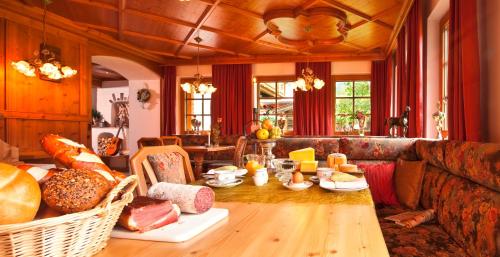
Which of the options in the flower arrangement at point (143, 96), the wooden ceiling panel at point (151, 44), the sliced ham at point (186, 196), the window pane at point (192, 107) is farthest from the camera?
the window pane at point (192, 107)

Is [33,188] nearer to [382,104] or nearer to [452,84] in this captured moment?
[452,84]

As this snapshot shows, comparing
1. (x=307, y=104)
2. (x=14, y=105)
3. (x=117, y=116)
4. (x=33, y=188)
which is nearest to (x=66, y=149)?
(x=33, y=188)

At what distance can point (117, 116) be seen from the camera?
11.1 metres

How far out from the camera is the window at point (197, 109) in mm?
8594

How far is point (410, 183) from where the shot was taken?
2783 mm

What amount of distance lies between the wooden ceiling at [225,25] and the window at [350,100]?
1.86 ft

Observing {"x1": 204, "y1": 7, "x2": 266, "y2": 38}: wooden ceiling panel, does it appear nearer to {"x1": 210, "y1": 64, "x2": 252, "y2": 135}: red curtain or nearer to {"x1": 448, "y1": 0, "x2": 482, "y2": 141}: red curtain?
{"x1": 210, "y1": 64, "x2": 252, "y2": 135}: red curtain

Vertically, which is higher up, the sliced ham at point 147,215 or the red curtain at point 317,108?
the red curtain at point 317,108

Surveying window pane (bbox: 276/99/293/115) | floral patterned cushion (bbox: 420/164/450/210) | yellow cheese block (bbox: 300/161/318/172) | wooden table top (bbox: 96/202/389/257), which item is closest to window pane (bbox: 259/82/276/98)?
window pane (bbox: 276/99/293/115)

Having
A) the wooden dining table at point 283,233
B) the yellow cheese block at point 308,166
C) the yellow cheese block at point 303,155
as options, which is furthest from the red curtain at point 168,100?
the wooden dining table at point 283,233

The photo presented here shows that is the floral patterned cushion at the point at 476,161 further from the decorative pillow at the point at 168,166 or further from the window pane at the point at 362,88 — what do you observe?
the window pane at the point at 362,88

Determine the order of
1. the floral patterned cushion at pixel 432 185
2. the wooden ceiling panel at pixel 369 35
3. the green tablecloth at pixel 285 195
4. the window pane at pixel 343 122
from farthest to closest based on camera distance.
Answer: the window pane at pixel 343 122, the wooden ceiling panel at pixel 369 35, the floral patterned cushion at pixel 432 185, the green tablecloth at pixel 285 195

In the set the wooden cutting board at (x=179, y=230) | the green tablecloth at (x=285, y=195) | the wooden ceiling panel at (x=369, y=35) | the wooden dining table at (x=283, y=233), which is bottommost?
the green tablecloth at (x=285, y=195)

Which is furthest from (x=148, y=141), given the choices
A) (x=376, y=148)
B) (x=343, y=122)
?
(x=343, y=122)
